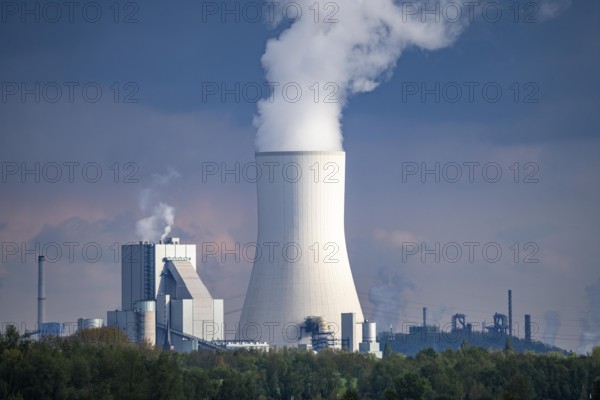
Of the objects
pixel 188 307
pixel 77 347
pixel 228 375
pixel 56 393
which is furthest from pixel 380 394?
pixel 188 307

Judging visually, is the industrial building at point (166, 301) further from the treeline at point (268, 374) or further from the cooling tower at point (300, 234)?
the cooling tower at point (300, 234)

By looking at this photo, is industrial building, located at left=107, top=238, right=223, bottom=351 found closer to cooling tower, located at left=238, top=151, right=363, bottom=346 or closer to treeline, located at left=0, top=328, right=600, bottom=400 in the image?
treeline, located at left=0, top=328, right=600, bottom=400

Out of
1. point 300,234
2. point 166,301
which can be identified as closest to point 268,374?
point 300,234

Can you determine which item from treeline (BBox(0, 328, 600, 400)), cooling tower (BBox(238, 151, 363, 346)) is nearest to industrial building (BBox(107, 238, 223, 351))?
treeline (BBox(0, 328, 600, 400))

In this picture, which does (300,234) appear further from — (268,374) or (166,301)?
(166,301)

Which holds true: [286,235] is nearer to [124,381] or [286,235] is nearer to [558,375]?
[558,375]

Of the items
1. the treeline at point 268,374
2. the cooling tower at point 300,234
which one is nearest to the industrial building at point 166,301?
the treeline at point 268,374
